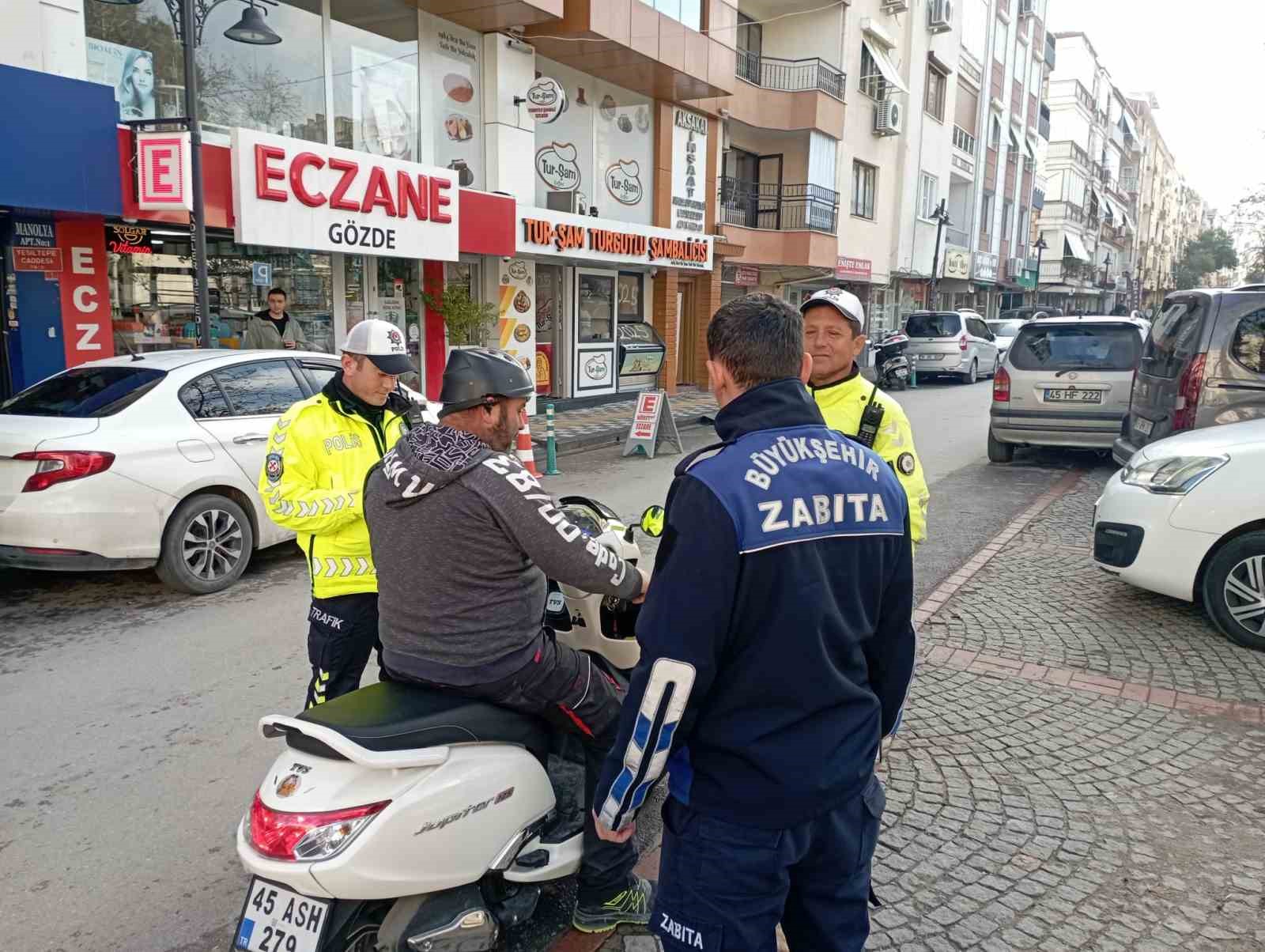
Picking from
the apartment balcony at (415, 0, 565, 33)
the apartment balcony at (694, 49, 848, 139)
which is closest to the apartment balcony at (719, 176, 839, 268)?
the apartment balcony at (694, 49, 848, 139)

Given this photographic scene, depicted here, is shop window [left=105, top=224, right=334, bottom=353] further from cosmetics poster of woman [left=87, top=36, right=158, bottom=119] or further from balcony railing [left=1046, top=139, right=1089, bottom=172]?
balcony railing [left=1046, top=139, right=1089, bottom=172]

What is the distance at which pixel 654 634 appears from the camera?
1.86 metres

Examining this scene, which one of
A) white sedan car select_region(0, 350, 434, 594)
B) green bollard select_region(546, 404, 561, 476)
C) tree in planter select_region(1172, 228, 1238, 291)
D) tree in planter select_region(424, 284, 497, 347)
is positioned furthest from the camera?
tree in planter select_region(1172, 228, 1238, 291)

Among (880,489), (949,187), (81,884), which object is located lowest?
(81,884)

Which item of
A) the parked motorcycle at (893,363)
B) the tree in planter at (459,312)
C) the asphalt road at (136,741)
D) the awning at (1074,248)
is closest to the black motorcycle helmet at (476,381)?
the asphalt road at (136,741)

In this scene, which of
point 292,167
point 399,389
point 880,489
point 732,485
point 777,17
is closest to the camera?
point 732,485

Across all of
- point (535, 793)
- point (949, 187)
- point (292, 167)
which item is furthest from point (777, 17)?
point (535, 793)

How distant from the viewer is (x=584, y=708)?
8.87 ft

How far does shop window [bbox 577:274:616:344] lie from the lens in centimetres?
1809

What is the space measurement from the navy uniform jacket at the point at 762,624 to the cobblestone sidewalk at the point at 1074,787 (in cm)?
122

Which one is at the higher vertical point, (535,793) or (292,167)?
(292,167)

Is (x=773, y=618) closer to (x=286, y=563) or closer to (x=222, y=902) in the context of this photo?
(x=222, y=902)

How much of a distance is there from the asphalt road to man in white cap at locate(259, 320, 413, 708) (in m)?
0.73

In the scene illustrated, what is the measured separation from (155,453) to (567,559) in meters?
4.71
